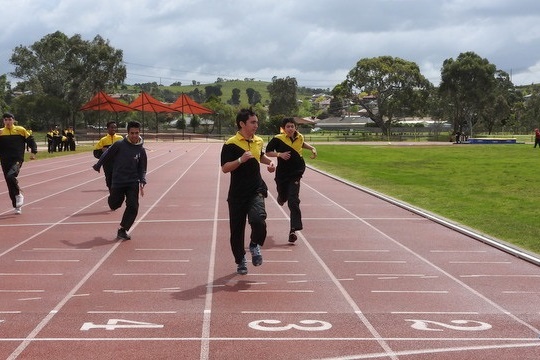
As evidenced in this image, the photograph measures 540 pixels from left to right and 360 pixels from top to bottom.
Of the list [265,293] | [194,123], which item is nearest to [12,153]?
[265,293]

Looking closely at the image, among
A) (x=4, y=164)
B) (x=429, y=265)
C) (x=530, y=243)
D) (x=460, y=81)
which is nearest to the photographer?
(x=429, y=265)

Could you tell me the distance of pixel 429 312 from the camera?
621cm

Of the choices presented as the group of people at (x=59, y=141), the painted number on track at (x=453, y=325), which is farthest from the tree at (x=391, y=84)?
the painted number on track at (x=453, y=325)

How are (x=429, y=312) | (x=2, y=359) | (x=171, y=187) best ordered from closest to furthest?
(x=2, y=359) → (x=429, y=312) → (x=171, y=187)

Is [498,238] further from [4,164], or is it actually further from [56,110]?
[56,110]

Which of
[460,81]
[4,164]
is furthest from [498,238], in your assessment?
[460,81]

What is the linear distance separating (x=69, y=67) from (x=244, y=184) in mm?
86186

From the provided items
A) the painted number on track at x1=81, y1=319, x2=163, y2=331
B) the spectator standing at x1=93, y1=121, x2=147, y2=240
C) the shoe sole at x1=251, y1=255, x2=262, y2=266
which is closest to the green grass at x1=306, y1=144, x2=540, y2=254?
the shoe sole at x1=251, y1=255, x2=262, y2=266

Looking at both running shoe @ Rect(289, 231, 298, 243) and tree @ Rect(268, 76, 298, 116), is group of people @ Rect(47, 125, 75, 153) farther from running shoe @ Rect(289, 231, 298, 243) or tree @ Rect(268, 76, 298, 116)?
tree @ Rect(268, 76, 298, 116)

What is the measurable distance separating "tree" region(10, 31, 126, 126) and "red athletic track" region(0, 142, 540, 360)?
79.9 meters

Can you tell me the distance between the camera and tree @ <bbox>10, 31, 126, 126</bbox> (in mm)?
89000

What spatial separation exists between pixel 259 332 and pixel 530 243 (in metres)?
5.62

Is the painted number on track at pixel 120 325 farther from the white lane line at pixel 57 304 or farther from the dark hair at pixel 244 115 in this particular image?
the dark hair at pixel 244 115

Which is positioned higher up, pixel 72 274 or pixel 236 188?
pixel 236 188
